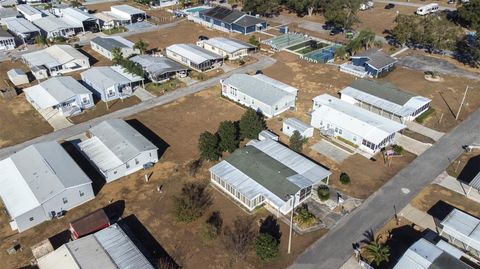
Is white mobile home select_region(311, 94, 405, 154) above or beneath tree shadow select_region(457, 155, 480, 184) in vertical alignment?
above

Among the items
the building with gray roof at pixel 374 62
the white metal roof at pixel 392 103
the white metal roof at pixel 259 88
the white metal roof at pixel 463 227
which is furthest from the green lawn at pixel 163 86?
the white metal roof at pixel 463 227

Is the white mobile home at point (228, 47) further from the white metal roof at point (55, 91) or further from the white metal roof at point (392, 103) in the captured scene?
the white metal roof at point (55, 91)

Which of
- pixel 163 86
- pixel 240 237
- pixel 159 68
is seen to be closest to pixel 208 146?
pixel 240 237

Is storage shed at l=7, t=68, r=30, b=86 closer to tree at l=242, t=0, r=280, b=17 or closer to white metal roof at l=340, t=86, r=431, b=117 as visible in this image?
white metal roof at l=340, t=86, r=431, b=117

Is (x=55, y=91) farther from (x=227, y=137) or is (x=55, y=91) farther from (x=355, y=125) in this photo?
(x=355, y=125)

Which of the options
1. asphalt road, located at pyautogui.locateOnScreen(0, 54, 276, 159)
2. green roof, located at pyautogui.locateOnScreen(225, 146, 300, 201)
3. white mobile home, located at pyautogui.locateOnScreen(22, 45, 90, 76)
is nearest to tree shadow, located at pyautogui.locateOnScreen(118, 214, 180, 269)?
green roof, located at pyautogui.locateOnScreen(225, 146, 300, 201)
